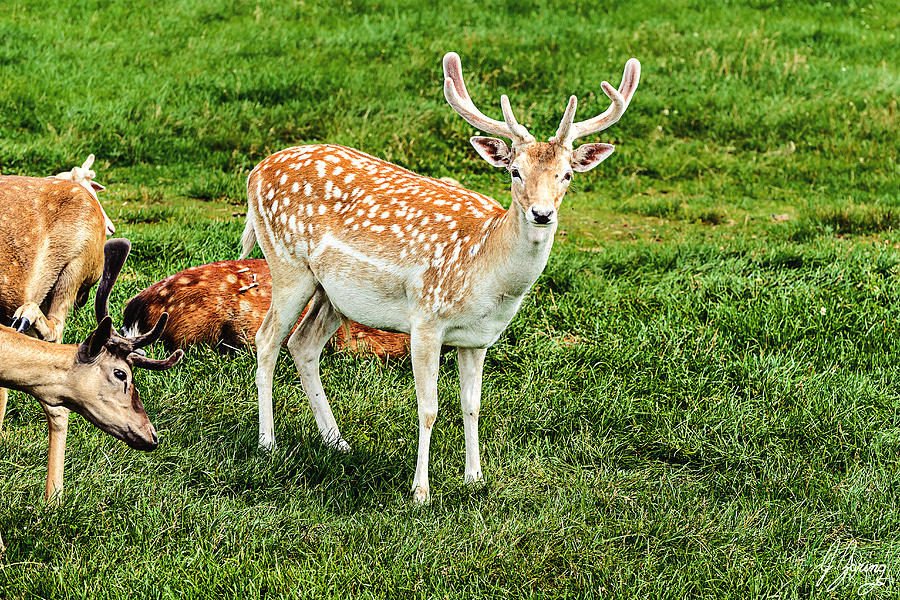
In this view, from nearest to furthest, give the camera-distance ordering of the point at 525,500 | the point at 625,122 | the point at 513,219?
the point at 513,219 → the point at 525,500 → the point at 625,122

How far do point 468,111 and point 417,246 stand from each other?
2.15 feet

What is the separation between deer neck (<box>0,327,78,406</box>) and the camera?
3.38 meters

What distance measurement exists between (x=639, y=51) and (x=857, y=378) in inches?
281

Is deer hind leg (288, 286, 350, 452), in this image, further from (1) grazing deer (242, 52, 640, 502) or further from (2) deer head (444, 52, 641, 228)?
(2) deer head (444, 52, 641, 228)

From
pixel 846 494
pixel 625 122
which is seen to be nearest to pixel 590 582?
pixel 846 494

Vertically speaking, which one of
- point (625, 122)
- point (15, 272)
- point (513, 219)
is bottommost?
point (625, 122)

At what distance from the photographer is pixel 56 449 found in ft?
12.6

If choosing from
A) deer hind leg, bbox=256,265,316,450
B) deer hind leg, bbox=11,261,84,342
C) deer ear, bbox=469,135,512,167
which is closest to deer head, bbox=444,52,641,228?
deer ear, bbox=469,135,512,167

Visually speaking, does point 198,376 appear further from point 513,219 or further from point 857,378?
point 857,378

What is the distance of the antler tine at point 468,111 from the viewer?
4.00 meters

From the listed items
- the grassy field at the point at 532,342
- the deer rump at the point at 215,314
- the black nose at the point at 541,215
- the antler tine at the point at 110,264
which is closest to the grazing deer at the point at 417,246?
the black nose at the point at 541,215

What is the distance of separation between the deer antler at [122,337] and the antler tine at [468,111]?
148cm

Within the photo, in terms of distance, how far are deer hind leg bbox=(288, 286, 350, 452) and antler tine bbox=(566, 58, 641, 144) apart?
5.36 feet

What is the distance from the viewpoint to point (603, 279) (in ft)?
22.0
